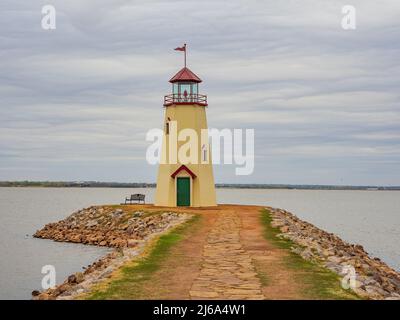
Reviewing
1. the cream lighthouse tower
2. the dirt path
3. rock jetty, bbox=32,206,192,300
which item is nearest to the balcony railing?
the cream lighthouse tower

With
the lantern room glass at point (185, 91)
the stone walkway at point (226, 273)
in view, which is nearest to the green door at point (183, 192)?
the lantern room glass at point (185, 91)

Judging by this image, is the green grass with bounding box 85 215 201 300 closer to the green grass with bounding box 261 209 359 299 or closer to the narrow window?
the green grass with bounding box 261 209 359 299

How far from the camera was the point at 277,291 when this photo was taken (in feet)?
40.8

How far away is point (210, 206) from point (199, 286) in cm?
2473

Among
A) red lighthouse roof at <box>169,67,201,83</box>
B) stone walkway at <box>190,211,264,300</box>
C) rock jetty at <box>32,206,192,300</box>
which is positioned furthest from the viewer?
red lighthouse roof at <box>169,67,201,83</box>

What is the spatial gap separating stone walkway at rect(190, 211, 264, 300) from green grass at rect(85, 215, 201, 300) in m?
1.27

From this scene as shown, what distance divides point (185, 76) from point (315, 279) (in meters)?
24.1

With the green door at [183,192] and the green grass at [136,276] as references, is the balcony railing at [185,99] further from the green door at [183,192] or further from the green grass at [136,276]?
the green grass at [136,276]

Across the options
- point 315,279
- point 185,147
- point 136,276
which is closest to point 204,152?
point 185,147

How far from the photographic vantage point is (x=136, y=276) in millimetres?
14227

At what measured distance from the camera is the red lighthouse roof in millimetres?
36094

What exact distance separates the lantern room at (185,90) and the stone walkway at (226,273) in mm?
16014

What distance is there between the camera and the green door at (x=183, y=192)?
36719 mm
